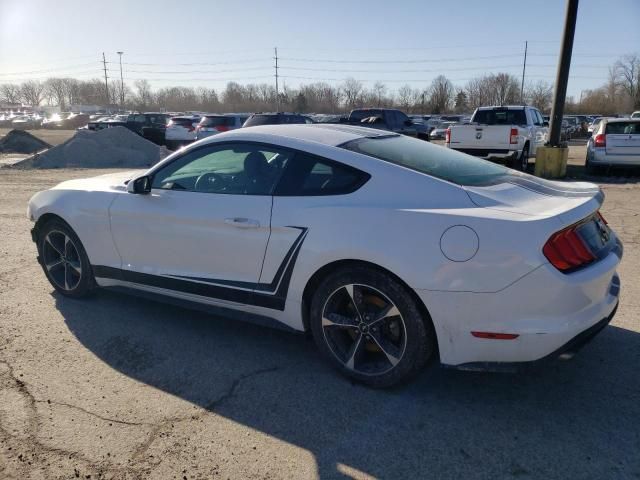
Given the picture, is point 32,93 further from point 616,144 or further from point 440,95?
point 616,144

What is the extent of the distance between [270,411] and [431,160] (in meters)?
1.95

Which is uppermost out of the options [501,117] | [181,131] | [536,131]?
[501,117]

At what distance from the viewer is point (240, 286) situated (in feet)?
11.7

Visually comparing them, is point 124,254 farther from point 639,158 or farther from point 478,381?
point 639,158

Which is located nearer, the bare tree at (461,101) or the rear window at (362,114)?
the rear window at (362,114)

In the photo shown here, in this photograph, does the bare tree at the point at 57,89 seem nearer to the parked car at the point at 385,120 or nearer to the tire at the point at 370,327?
the parked car at the point at 385,120

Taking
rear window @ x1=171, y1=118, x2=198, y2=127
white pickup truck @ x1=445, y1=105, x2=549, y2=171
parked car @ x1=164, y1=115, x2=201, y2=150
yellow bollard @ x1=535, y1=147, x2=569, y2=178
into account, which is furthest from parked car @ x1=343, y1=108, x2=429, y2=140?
rear window @ x1=171, y1=118, x2=198, y2=127

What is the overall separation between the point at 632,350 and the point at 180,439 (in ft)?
10.2

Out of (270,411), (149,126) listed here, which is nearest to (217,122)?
(149,126)

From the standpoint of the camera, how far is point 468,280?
2.75m

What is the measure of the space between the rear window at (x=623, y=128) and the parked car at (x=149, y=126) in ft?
Result: 63.2

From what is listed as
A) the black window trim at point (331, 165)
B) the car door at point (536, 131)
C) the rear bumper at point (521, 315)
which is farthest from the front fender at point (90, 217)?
the car door at point (536, 131)

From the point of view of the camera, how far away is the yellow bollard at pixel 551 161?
12836 mm

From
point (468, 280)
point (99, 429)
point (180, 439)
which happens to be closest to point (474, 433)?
point (468, 280)
